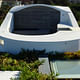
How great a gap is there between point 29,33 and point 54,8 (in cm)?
378

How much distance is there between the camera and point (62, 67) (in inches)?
505

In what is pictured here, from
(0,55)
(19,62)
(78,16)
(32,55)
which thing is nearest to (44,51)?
(32,55)

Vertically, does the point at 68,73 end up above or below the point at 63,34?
below

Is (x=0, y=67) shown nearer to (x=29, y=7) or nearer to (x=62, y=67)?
(x=62, y=67)

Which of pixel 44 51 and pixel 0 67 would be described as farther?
pixel 44 51

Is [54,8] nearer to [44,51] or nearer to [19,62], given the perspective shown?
[44,51]

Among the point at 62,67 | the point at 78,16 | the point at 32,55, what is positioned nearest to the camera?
the point at 62,67

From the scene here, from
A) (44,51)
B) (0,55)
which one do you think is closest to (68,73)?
(44,51)

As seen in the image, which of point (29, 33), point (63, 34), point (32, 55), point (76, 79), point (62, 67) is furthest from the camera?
point (29, 33)

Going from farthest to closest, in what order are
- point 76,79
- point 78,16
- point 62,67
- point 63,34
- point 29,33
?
point 78,16
point 29,33
point 63,34
point 62,67
point 76,79

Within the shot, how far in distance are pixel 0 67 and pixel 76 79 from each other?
450cm

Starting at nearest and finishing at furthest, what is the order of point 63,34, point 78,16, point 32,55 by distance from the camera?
1. point 32,55
2. point 63,34
3. point 78,16

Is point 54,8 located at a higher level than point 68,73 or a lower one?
higher

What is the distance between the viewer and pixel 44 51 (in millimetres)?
14570
